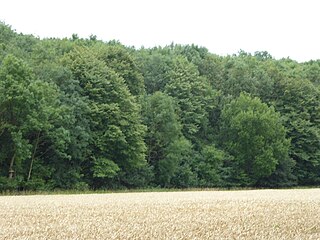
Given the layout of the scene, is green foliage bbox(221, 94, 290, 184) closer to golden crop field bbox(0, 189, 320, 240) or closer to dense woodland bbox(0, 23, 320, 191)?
dense woodland bbox(0, 23, 320, 191)

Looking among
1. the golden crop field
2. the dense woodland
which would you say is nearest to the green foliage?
the dense woodland

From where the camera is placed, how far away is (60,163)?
5128 centimetres

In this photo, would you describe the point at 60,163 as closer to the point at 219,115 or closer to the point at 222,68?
the point at 219,115

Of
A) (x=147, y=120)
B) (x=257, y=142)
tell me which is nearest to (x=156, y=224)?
(x=147, y=120)

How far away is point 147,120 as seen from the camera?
64.2m

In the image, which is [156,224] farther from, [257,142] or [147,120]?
[257,142]

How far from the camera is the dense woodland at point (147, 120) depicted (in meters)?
47.0

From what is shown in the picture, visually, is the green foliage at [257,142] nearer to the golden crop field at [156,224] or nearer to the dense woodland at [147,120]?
the dense woodland at [147,120]

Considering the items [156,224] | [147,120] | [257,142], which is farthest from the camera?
[257,142]

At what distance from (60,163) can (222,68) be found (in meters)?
43.5

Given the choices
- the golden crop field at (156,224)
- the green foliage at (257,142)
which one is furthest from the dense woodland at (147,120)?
the golden crop field at (156,224)

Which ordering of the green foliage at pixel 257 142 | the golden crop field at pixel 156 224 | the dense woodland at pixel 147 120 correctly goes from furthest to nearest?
the green foliage at pixel 257 142, the dense woodland at pixel 147 120, the golden crop field at pixel 156 224

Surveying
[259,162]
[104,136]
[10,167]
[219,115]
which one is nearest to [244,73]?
[219,115]

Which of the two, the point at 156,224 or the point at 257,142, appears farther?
the point at 257,142
